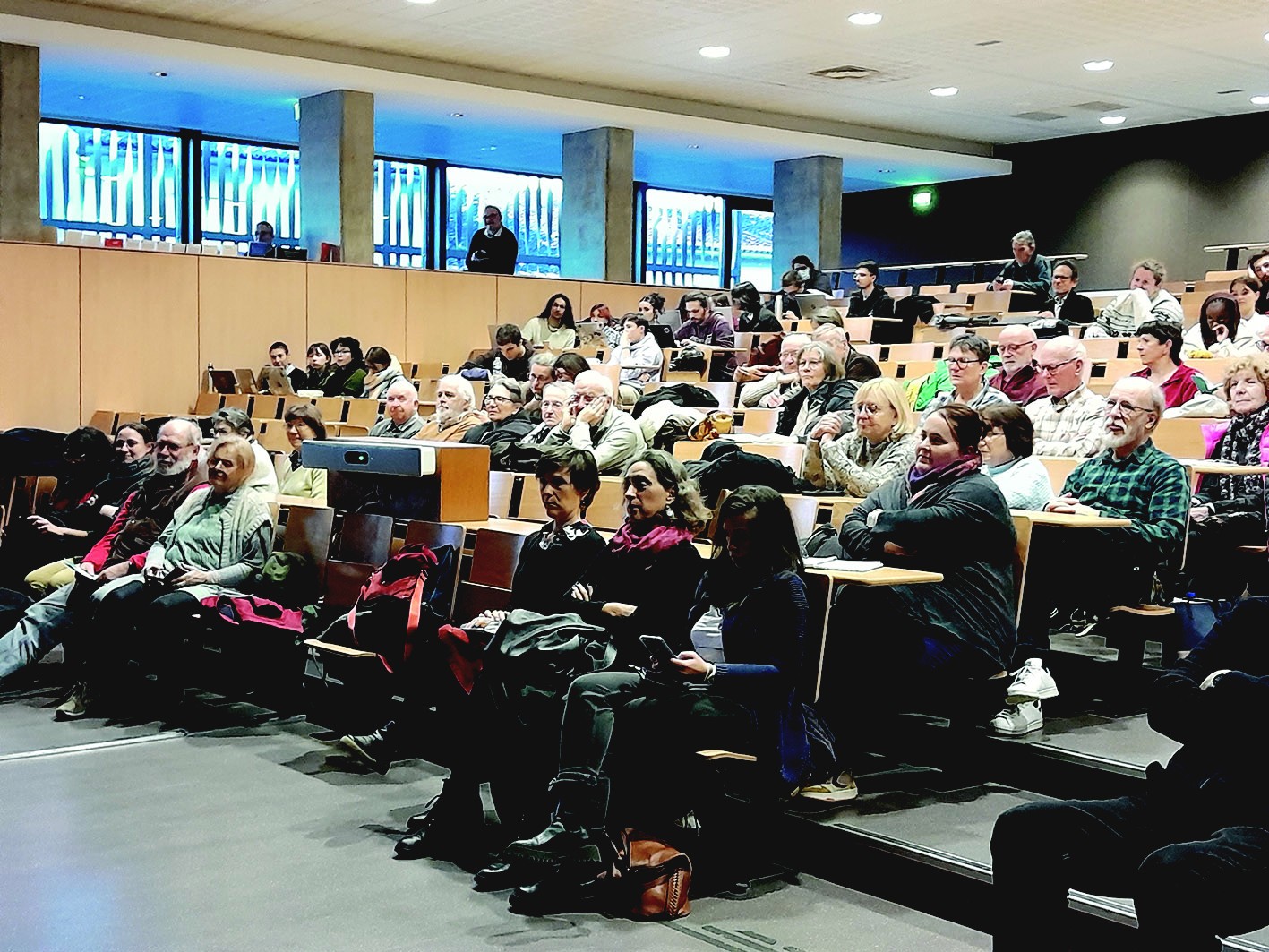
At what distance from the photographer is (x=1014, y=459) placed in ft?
14.1

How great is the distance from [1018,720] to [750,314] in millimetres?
7918

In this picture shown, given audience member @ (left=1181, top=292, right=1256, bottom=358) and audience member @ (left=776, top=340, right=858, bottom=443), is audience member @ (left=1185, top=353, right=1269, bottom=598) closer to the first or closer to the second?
audience member @ (left=776, top=340, right=858, bottom=443)

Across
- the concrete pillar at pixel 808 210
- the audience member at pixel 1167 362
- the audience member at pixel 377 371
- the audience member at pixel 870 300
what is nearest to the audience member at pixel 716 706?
the audience member at pixel 1167 362

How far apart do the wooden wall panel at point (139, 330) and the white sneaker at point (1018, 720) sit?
837 centimetres

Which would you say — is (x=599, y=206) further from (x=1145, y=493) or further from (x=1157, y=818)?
(x=1157, y=818)

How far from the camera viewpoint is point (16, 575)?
255 inches

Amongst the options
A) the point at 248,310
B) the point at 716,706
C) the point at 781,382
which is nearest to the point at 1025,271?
the point at 781,382

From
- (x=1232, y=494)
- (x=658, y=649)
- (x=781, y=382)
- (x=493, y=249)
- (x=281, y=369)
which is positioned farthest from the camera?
(x=493, y=249)

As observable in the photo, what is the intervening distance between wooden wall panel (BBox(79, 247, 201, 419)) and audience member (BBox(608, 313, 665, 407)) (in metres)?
3.43

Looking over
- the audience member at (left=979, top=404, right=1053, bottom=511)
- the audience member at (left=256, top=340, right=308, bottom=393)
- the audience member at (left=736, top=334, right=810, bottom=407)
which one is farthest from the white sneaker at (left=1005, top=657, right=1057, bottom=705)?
the audience member at (left=256, top=340, right=308, bottom=393)

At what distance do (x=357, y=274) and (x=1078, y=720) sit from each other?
29.4ft

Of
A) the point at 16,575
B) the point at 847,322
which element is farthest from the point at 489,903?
the point at 847,322

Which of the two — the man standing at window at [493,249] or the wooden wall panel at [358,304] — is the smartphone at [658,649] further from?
the man standing at window at [493,249]

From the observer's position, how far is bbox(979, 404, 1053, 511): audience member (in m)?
4.24
